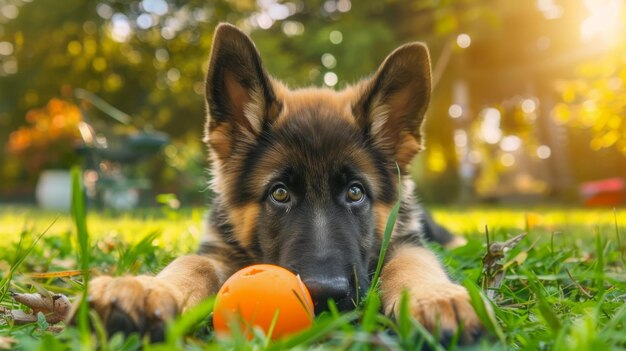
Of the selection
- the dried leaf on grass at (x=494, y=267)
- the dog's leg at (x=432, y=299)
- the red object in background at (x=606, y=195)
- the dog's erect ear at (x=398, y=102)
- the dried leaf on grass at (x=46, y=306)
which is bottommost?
the red object in background at (x=606, y=195)

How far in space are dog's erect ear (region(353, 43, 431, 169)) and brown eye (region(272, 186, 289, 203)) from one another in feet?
2.16

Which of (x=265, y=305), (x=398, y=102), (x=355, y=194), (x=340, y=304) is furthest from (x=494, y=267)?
(x=265, y=305)

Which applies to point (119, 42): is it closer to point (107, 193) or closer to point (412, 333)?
point (107, 193)

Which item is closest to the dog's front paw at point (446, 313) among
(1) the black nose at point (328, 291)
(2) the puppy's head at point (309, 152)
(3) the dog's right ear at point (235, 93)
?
(1) the black nose at point (328, 291)

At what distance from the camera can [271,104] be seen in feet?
10.8

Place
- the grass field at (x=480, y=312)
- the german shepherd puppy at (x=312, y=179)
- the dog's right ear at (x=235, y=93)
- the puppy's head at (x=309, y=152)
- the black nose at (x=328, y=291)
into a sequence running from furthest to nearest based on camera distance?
the dog's right ear at (x=235, y=93), the puppy's head at (x=309, y=152), the german shepherd puppy at (x=312, y=179), the black nose at (x=328, y=291), the grass field at (x=480, y=312)

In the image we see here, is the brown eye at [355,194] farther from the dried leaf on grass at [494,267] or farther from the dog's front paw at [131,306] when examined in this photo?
the dog's front paw at [131,306]

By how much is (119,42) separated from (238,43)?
2535 cm

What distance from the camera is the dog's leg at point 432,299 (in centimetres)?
175

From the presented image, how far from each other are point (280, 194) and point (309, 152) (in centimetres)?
26

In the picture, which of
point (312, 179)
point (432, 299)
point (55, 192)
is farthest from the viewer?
point (55, 192)

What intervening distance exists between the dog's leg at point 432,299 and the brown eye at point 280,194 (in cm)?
66

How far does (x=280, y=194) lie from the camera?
2953 millimetres

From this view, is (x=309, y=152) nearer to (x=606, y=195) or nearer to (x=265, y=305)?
(x=265, y=305)
